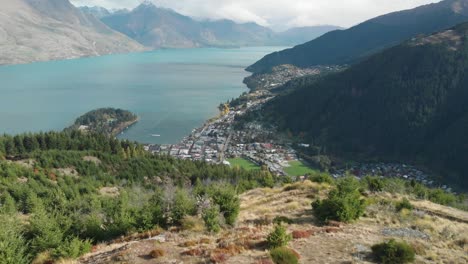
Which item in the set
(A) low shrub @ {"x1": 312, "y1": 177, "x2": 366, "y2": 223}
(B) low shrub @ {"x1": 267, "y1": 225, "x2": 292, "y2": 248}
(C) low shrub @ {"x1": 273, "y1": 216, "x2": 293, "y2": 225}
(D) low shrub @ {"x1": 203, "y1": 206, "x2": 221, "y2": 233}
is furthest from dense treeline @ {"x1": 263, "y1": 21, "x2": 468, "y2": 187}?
(B) low shrub @ {"x1": 267, "y1": 225, "x2": 292, "y2": 248}

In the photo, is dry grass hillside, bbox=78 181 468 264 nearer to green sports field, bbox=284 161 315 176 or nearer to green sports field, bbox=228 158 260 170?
green sports field, bbox=284 161 315 176

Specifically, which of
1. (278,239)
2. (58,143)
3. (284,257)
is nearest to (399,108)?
(58,143)

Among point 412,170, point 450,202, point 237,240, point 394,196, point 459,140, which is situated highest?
point 237,240

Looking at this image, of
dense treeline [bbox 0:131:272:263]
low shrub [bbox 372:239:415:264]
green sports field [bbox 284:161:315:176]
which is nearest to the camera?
low shrub [bbox 372:239:415:264]

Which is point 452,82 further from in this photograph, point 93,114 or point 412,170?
point 93,114

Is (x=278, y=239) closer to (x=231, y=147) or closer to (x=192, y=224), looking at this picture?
(x=192, y=224)

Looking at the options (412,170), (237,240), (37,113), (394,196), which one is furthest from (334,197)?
(37,113)

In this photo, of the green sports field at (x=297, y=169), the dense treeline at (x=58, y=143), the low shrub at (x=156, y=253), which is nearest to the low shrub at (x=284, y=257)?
the low shrub at (x=156, y=253)
